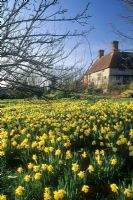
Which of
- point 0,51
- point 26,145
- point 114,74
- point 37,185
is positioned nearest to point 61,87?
point 0,51

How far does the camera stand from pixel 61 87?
10.2ft

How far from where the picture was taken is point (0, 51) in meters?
2.70

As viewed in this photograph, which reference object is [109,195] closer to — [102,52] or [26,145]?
[26,145]

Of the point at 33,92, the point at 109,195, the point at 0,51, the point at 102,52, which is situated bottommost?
the point at 109,195

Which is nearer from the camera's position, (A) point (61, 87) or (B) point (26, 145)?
(A) point (61, 87)

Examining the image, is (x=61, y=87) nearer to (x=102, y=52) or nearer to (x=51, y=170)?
(x=51, y=170)

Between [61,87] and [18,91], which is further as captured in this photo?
[61,87]

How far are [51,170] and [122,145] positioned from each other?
5.81 ft

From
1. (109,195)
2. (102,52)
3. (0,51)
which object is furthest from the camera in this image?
(102,52)

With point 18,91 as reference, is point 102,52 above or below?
above

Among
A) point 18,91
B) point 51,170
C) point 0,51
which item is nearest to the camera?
point 0,51

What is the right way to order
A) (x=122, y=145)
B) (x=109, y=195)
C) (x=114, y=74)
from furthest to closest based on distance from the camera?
1. (x=114, y=74)
2. (x=122, y=145)
3. (x=109, y=195)

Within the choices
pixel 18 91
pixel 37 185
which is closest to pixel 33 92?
pixel 18 91

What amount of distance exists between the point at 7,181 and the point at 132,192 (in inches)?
74.7
